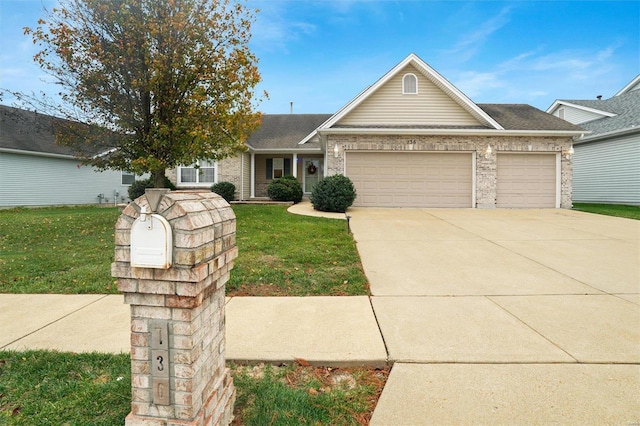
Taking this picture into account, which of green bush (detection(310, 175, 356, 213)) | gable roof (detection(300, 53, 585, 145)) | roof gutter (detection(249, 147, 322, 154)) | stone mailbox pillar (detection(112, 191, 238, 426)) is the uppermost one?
gable roof (detection(300, 53, 585, 145))

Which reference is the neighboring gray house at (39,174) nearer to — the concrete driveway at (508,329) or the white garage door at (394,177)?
the white garage door at (394,177)

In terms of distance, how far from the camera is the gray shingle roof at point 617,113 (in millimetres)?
16342

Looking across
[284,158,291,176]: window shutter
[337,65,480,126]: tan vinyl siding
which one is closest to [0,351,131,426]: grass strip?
[337,65,480,126]: tan vinyl siding

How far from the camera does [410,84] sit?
46.0ft

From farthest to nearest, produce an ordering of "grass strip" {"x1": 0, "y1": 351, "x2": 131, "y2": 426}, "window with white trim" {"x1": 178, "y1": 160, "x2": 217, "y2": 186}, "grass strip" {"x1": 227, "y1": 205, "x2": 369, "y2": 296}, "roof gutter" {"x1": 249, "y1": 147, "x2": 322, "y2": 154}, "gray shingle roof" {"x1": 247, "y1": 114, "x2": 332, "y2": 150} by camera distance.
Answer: "gray shingle roof" {"x1": 247, "y1": 114, "x2": 332, "y2": 150}
"roof gutter" {"x1": 249, "y1": 147, "x2": 322, "y2": 154}
"window with white trim" {"x1": 178, "y1": 160, "x2": 217, "y2": 186}
"grass strip" {"x1": 227, "y1": 205, "x2": 369, "y2": 296}
"grass strip" {"x1": 0, "y1": 351, "x2": 131, "y2": 426}

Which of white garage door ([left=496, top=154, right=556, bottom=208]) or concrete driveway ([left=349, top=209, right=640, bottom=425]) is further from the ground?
white garage door ([left=496, top=154, right=556, bottom=208])

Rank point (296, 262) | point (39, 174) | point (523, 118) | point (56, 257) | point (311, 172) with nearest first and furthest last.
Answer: point (296, 262) < point (56, 257) < point (523, 118) < point (39, 174) < point (311, 172)

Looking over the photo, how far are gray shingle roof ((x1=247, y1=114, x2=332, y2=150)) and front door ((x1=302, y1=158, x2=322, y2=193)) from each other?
3.64 feet

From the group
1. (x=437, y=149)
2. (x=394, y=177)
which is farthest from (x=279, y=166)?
(x=437, y=149)

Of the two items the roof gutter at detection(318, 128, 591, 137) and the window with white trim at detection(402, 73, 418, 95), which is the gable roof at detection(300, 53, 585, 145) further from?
the window with white trim at detection(402, 73, 418, 95)

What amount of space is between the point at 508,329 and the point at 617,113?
21.9 meters

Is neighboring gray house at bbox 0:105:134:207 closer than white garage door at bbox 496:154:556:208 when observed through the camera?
No

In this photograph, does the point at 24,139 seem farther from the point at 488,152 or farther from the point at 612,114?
the point at 612,114

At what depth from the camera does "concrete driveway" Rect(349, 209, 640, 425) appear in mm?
2160
